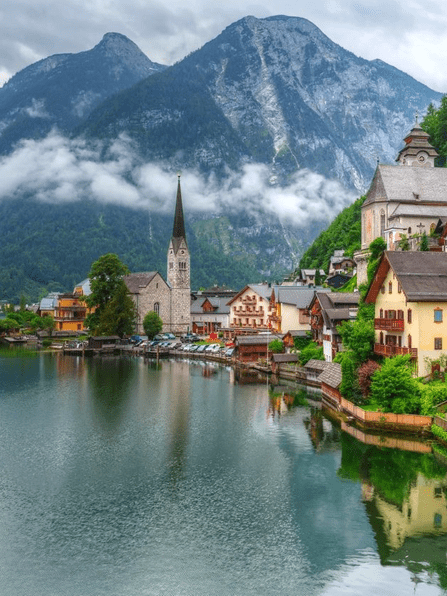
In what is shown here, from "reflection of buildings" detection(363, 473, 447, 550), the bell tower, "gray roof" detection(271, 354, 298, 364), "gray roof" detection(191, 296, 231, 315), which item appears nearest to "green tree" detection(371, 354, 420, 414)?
"reflection of buildings" detection(363, 473, 447, 550)

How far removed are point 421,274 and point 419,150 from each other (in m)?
50.4

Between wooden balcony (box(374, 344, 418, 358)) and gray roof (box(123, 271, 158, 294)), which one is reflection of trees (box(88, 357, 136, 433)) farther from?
gray roof (box(123, 271, 158, 294))

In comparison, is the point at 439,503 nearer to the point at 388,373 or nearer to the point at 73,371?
the point at 388,373

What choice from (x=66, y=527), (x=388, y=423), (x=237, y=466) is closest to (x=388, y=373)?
(x=388, y=423)

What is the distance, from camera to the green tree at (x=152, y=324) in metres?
120

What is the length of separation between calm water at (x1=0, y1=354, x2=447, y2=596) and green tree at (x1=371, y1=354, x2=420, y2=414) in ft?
11.4

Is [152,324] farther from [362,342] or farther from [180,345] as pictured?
[362,342]

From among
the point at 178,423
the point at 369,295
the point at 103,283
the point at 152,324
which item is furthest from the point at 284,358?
the point at 103,283

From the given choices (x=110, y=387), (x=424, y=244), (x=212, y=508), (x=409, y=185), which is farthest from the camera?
(x=409, y=185)

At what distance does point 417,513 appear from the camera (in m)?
29.4

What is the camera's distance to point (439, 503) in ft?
99.6

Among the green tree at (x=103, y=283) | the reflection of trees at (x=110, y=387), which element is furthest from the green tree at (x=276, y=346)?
the green tree at (x=103, y=283)

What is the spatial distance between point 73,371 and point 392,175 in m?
46.2

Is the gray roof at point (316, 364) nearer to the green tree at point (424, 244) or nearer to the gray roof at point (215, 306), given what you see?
the green tree at point (424, 244)
